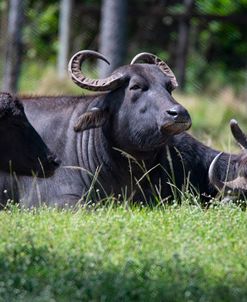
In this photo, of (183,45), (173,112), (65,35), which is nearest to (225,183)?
(173,112)

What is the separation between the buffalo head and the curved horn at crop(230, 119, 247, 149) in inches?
34.4

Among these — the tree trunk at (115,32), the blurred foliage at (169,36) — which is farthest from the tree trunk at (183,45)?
the tree trunk at (115,32)

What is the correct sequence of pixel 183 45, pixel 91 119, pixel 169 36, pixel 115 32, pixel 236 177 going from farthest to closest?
pixel 169 36 → pixel 183 45 → pixel 115 32 → pixel 236 177 → pixel 91 119

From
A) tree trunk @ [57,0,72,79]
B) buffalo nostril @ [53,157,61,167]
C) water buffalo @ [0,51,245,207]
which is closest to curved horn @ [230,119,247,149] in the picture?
water buffalo @ [0,51,245,207]

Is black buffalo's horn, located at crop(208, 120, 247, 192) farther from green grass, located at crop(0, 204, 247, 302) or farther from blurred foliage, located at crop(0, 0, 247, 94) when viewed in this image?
blurred foliage, located at crop(0, 0, 247, 94)

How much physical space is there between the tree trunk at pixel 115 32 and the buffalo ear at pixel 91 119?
1091 centimetres

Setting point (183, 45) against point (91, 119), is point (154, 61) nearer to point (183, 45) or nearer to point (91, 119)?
point (91, 119)

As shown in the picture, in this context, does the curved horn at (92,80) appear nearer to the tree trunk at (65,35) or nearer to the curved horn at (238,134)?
the curved horn at (238,134)

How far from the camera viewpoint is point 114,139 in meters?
12.5

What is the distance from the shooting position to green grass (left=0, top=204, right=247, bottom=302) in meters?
8.29

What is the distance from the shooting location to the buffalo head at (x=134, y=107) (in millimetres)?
12039

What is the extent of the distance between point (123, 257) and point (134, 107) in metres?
3.52

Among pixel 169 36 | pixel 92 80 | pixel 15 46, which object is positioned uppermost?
pixel 92 80

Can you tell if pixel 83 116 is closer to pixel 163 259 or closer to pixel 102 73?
pixel 163 259
